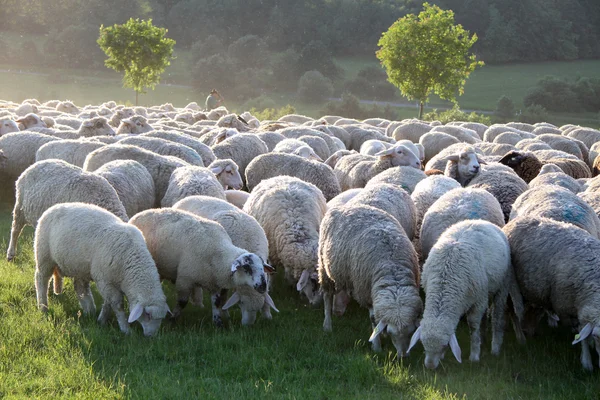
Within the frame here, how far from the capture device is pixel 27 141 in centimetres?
1181

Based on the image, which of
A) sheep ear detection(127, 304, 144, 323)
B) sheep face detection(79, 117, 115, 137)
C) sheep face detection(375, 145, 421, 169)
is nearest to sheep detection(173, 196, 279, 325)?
sheep ear detection(127, 304, 144, 323)

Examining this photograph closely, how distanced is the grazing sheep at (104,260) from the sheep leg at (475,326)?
9.22ft

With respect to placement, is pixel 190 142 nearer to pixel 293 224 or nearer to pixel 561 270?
pixel 293 224

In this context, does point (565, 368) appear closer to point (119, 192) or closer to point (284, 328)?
point (284, 328)

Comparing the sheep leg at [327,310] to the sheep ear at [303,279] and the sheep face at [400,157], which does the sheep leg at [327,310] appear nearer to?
the sheep ear at [303,279]

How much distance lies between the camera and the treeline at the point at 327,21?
63406 mm

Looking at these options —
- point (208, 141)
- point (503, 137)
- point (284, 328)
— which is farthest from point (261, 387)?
point (503, 137)

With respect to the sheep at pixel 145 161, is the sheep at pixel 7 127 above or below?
below

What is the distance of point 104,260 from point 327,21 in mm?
64158

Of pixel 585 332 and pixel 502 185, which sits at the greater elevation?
pixel 502 185

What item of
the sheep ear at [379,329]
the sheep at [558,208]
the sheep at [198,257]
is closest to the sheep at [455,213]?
the sheep at [558,208]

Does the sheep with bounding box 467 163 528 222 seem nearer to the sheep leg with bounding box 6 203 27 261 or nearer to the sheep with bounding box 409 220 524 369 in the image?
the sheep with bounding box 409 220 524 369

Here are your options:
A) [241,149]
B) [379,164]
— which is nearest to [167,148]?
[241,149]

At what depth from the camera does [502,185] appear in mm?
8805
